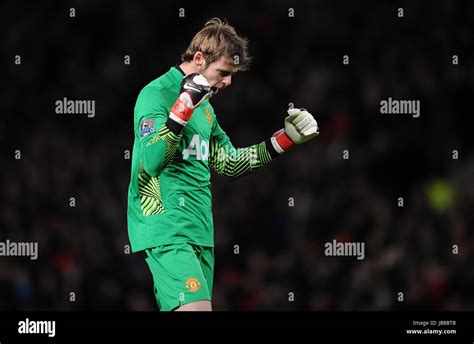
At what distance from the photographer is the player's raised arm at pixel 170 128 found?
4277 mm

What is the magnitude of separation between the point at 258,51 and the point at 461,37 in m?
2.21

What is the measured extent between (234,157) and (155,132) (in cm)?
73

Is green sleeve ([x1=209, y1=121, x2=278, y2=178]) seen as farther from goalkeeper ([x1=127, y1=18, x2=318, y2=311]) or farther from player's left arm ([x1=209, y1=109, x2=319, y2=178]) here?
goalkeeper ([x1=127, y1=18, x2=318, y2=311])

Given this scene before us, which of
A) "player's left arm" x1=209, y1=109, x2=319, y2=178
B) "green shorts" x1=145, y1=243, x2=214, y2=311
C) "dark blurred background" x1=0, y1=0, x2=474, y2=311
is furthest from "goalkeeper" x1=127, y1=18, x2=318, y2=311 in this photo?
"dark blurred background" x1=0, y1=0, x2=474, y2=311

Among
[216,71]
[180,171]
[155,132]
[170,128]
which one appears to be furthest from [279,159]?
[170,128]

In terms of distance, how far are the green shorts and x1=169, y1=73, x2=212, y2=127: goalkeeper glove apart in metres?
0.63

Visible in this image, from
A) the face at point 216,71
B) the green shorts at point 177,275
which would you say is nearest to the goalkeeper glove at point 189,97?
the face at point 216,71

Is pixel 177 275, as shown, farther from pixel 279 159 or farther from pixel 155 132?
pixel 279 159

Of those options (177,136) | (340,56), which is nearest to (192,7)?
(340,56)

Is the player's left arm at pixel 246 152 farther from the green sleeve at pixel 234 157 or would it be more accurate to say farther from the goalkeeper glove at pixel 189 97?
the goalkeeper glove at pixel 189 97

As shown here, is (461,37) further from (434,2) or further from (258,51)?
(258,51)

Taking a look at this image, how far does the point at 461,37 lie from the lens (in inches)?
388

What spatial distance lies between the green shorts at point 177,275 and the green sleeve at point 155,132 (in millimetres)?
387

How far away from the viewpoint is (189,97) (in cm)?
431
